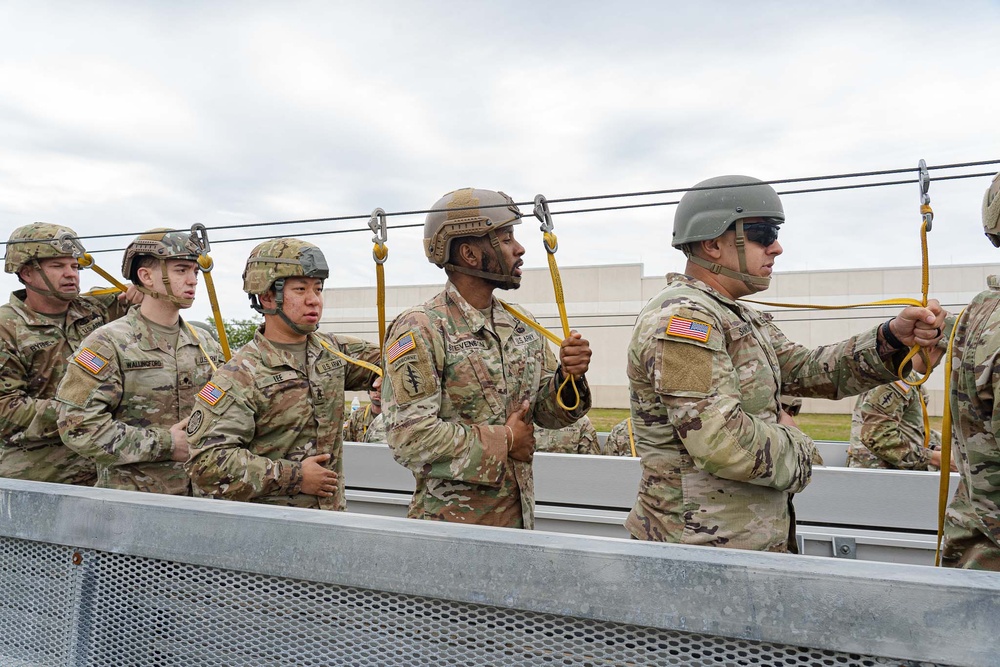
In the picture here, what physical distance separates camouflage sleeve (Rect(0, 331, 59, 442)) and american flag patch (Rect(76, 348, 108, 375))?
56 centimetres

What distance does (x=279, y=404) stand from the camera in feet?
11.3

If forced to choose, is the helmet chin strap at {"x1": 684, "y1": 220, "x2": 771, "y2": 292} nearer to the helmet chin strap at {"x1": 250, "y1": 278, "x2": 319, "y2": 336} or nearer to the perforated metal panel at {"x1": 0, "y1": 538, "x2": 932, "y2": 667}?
the perforated metal panel at {"x1": 0, "y1": 538, "x2": 932, "y2": 667}

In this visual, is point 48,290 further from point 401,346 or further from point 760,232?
point 760,232

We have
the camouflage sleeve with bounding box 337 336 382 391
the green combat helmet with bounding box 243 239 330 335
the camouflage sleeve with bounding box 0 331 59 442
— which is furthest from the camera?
the camouflage sleeve with bounding box 0 331 59 442

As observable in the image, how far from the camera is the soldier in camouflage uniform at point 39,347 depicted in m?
4.27

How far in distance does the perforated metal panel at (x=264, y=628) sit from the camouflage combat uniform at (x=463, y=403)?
1067 mm

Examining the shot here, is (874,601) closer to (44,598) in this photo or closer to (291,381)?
(44,598)

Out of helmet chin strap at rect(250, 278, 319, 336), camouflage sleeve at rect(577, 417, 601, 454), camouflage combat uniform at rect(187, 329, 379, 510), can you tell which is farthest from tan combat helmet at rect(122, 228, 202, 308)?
camouflage sleeve at rect(577, 417, 601, 454)

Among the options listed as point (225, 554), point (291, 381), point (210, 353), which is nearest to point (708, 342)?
point (225, 554)

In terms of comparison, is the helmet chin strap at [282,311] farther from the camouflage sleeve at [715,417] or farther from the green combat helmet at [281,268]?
the camouflage sleeve at [715,417]

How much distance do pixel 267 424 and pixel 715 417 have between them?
6.80ft

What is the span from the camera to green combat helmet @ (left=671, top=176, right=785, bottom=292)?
2629 mm

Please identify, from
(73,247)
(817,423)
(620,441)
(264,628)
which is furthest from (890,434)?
(817,423)

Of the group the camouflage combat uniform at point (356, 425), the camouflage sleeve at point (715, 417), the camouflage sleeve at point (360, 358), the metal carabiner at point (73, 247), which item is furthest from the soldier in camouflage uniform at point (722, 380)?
the camouflage combat uniform at point (356, 425)
